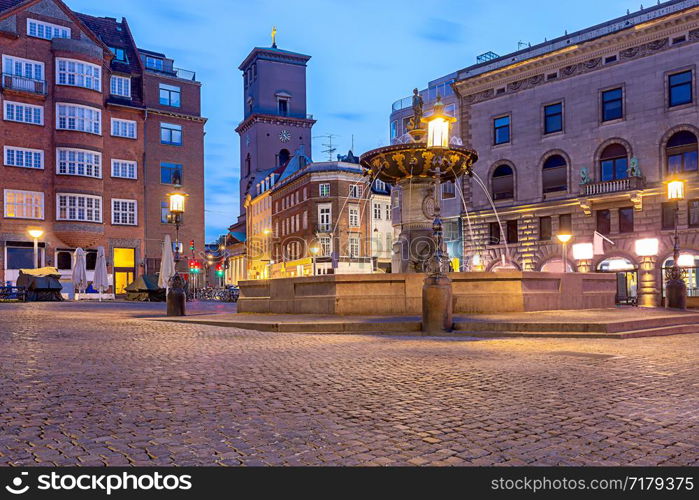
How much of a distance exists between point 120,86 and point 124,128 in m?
3.61

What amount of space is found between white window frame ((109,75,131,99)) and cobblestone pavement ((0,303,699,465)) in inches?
1585

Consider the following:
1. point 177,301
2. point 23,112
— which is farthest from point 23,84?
point 177,301

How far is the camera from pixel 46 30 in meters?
42.2

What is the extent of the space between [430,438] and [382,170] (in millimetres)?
14113

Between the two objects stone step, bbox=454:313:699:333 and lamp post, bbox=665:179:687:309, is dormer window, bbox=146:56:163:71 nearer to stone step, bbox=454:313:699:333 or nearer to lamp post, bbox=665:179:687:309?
lamp post, bbox=665:179:687:309

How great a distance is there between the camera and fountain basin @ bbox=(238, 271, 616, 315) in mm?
15805

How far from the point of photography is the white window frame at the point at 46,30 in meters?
41.4

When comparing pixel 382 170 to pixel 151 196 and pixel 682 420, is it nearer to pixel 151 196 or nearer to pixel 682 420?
pixel 682 420

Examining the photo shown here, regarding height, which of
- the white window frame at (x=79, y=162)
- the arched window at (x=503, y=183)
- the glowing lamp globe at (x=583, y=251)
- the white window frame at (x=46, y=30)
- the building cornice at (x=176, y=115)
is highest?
the white window frame at (x=46, y=30)

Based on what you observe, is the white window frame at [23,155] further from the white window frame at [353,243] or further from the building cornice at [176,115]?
the white window frame at [353,243]

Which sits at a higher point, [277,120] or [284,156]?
[277,120]

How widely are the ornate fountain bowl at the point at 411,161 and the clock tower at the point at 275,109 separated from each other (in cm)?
7158

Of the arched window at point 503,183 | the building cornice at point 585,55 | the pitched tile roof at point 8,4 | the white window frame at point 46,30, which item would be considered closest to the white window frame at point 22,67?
the white window frame at point 46,30

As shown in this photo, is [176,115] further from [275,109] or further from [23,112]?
[275,109]
